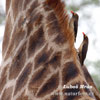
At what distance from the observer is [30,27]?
1.14 meters

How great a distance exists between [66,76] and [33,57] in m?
0.17

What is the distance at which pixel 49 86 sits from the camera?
0.97 m

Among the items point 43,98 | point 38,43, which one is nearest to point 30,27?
point 38,43

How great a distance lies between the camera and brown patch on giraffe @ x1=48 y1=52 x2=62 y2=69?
3.30 ft

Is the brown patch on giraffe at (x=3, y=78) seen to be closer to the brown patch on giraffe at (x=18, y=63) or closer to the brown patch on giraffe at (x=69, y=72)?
the brown patch on giraffe at (x=18, y=63)

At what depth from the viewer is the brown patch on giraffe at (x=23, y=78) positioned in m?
1.03

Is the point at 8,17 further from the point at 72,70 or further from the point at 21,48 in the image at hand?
the point at 72,70

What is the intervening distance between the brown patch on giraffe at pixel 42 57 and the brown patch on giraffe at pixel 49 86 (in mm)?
74

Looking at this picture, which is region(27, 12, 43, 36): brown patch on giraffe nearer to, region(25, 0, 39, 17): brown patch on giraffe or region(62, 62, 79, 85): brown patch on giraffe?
region(25, 0, 39, 17): brown patch on giraffe

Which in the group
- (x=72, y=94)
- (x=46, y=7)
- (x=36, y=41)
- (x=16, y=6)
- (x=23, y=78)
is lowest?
(x=72, y=94)

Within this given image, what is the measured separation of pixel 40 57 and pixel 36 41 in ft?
0.27

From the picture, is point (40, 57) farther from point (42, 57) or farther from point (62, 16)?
point (62, 16)

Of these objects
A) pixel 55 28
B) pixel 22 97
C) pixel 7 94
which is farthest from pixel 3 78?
pixel 55 28

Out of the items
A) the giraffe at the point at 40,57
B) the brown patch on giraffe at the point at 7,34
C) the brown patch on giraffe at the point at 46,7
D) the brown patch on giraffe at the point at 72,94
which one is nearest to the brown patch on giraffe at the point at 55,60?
the giraffe at the point at 40,57
